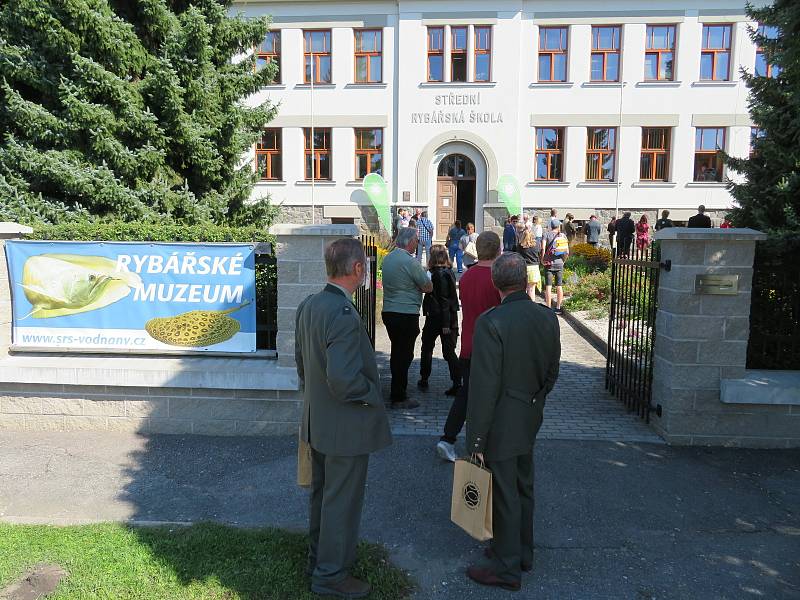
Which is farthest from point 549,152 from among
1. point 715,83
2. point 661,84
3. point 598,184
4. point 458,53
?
point 715,83

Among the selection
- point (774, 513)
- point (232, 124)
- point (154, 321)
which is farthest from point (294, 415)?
point (232, 124)

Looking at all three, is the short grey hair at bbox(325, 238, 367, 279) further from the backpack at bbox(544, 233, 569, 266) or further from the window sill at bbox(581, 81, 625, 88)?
the window sill at bbox(581, 81, 625, 88)

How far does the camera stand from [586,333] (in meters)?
10.8

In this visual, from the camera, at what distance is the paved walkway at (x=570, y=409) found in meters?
6.06

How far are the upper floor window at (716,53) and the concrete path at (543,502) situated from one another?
21.8 m

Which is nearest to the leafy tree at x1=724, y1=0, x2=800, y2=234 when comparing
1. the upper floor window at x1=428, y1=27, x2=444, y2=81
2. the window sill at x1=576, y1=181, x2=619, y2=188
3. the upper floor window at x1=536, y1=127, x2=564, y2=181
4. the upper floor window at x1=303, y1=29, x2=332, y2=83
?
the window sill at x1=576, y1=181, x2=619, y2=188

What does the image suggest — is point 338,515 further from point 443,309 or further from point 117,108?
point 117,108

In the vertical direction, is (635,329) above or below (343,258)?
below

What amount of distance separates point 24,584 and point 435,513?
8.27 ft

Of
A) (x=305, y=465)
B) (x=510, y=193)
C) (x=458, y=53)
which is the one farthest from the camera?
(x=458, y=53)

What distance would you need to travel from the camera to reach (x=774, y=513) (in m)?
4.48

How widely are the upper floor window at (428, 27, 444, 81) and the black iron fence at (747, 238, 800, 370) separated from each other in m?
19.2

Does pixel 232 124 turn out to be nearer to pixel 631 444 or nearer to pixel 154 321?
pixel 154 321

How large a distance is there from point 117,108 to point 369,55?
56.0 feet
